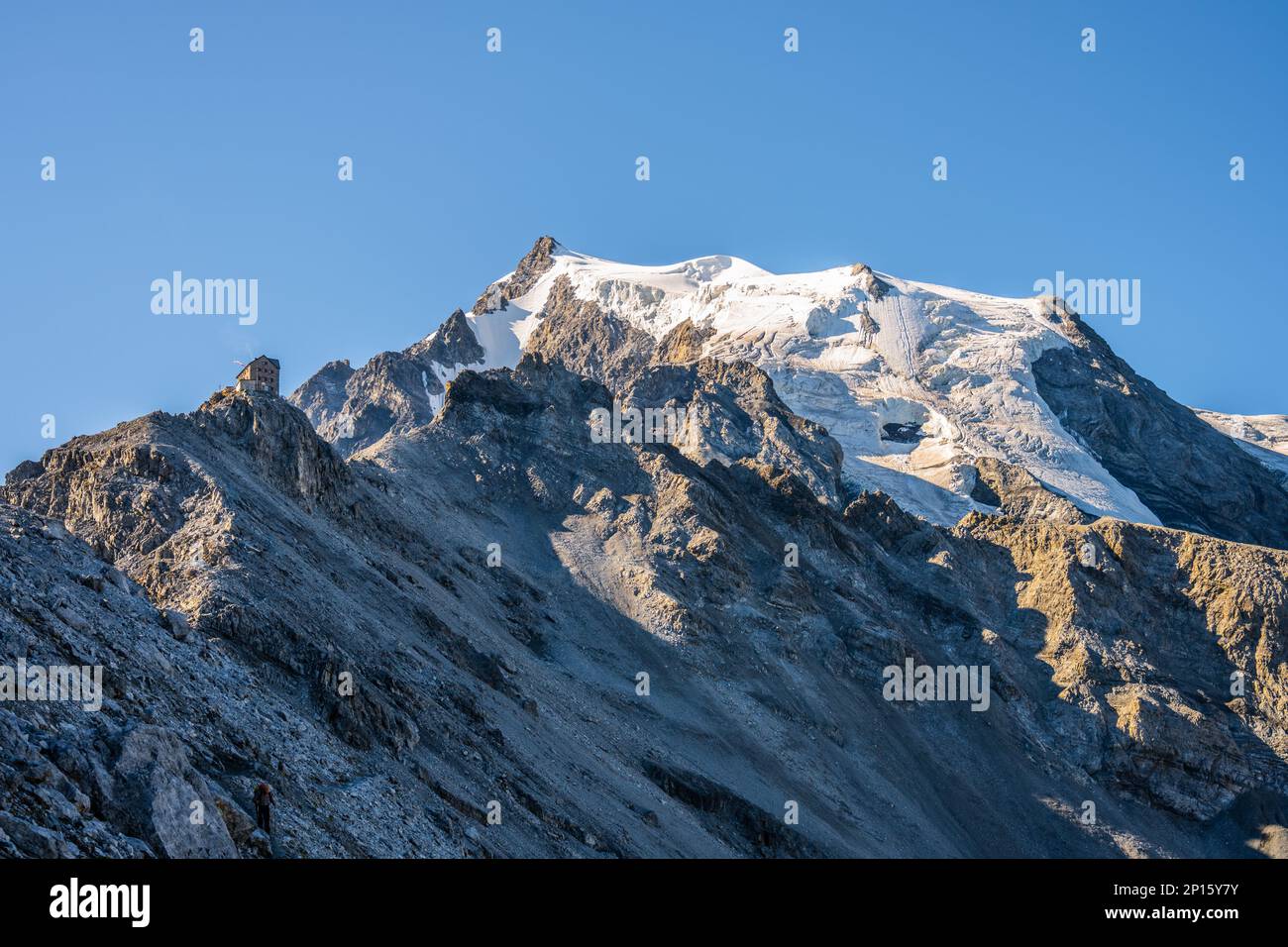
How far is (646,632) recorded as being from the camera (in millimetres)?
96750

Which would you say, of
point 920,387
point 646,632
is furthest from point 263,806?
point 920,387

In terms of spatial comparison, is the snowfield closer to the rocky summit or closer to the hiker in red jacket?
the rocky summit

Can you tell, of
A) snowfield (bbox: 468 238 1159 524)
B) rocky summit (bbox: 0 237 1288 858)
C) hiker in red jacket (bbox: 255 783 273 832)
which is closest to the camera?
hiker in red jacket (bbox: 255 783 273 832)

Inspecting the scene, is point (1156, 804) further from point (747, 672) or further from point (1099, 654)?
point (747, 672)

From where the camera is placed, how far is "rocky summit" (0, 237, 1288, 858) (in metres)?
37.8

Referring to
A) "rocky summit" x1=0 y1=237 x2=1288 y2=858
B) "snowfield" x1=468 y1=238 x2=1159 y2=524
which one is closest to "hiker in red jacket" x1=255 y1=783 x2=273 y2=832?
"rocky summit" x1=0 y1=237 x2=1288 y2=858

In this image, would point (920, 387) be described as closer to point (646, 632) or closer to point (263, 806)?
point (646, 632)

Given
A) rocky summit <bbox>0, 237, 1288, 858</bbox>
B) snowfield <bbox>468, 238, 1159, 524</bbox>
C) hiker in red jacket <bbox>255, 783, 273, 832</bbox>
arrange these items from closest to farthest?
1. hiker in red jacket <bbox>255, 783, 273, 832</bbox>
2. rocky summit <bbox>0, 237, 1288, 858</bbox>
3. snowfield <bbox>468, 238, 1159, 524</bbox>

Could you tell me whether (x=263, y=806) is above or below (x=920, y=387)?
below

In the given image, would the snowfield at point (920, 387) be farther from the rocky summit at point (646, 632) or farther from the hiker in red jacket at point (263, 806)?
the hiker in red jacket at point (263, 806)

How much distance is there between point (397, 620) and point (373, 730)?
19.8 m

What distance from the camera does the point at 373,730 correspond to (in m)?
49.1

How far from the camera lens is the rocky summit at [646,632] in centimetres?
3781
